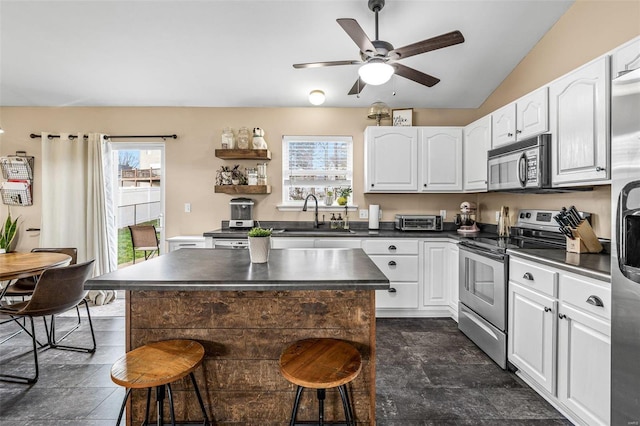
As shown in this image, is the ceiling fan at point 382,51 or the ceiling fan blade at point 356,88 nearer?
the ceiling fan at point 382,51

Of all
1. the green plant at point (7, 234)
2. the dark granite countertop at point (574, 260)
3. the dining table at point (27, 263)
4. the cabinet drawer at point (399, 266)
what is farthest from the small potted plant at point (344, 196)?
the green plant at point (7, 234)

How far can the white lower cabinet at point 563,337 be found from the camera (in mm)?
1597

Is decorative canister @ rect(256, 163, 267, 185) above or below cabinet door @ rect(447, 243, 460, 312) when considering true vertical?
above

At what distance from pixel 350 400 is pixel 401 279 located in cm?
200

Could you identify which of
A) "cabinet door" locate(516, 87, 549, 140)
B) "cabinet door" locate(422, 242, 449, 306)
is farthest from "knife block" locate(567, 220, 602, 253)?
"cabinet door" locate(422, 242, 449, 306)

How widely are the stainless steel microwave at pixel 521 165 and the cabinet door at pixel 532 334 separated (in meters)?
0.84

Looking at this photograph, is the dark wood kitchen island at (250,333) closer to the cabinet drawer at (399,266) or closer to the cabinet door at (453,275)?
the cabinet drawer at (399,266)

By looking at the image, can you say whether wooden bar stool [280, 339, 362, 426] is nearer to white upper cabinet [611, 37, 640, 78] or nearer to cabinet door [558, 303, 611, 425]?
cabinet door [558, 303, 611, 425]

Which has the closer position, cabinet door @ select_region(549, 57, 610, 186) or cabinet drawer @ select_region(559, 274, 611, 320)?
cabinet drawer @ select_region(559, 274, 611, 320)

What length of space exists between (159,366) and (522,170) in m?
2.84

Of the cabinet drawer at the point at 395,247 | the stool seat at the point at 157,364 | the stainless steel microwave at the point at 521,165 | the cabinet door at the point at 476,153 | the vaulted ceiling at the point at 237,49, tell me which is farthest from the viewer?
the cabinet drawer at the point at 395,247

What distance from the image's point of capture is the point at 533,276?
2.10 m

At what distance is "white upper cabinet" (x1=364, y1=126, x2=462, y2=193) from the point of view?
3.75 meters

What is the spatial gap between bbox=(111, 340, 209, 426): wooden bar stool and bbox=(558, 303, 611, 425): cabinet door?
1959mm
